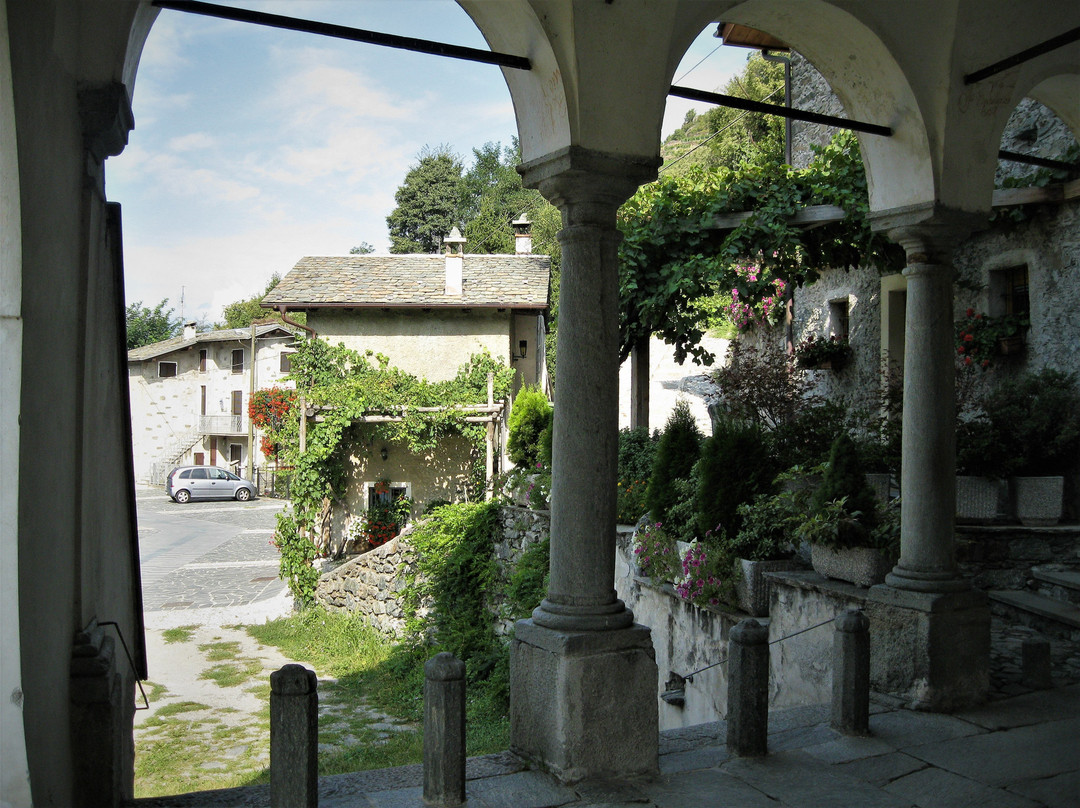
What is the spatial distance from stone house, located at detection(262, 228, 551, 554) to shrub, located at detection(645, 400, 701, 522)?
9900 mm

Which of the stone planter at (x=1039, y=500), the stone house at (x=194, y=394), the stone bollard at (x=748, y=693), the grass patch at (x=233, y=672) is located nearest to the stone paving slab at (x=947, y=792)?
the stone bollard at (x=748, y=693)

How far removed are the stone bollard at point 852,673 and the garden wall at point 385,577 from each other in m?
8.07

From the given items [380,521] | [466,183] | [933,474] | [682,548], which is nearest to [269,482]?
[466,183]

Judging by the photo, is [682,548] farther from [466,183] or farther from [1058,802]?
[466,183]

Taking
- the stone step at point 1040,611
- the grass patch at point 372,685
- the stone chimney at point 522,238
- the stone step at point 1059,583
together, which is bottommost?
the grass patch at point 372,685

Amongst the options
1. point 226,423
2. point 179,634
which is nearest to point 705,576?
point 179,634

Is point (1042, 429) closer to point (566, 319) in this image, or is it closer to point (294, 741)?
point (566, 319)

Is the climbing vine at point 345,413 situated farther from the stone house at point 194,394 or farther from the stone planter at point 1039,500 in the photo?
the stone house at point 194,394

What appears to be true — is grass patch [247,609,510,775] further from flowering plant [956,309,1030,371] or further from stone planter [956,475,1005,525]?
flowering plant [956,309,1030,371]

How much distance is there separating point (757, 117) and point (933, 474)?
2356 centimetres

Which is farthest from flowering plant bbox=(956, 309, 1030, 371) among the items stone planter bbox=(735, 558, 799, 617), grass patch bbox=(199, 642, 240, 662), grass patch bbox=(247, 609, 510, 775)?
grass patch bbox=(199, 642, 240, 662)

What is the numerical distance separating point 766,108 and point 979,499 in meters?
4.12

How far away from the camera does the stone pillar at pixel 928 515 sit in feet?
15.1

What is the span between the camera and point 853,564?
5289 millimetres
